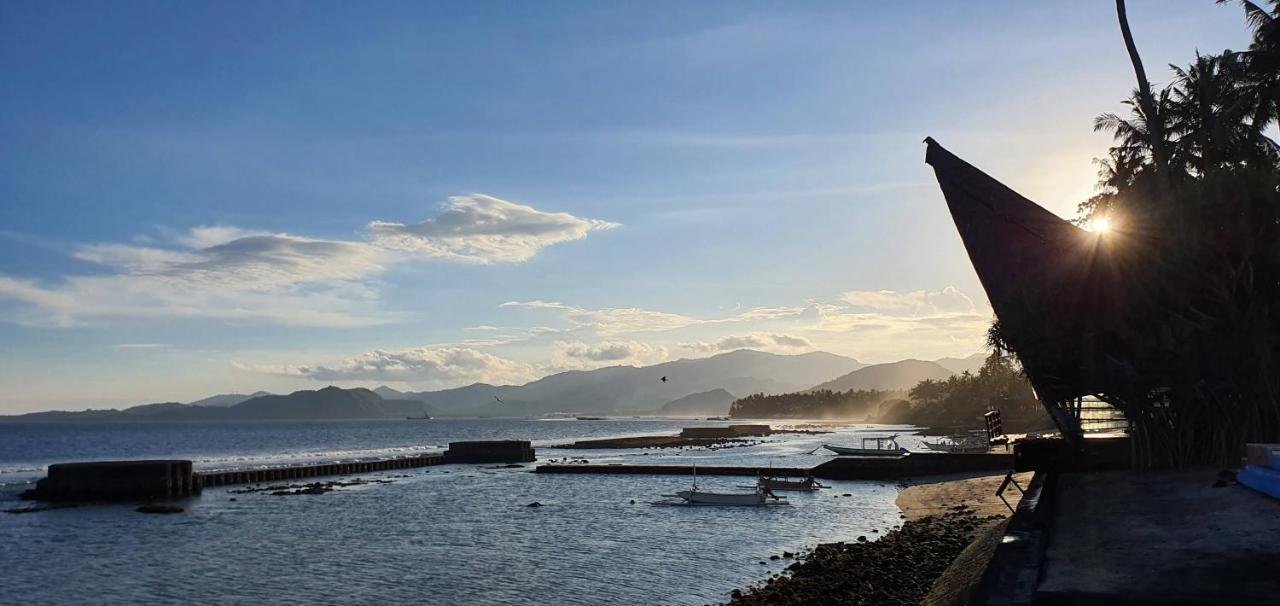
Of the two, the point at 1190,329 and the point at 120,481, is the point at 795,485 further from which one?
the point at 120,481

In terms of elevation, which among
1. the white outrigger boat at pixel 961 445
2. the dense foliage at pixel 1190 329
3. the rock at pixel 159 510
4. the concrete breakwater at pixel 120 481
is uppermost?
the dense foliage at pixel 1190 329

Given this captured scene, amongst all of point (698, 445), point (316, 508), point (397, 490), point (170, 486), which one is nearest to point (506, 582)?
point (316, 508)

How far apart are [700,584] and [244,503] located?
4807 cm

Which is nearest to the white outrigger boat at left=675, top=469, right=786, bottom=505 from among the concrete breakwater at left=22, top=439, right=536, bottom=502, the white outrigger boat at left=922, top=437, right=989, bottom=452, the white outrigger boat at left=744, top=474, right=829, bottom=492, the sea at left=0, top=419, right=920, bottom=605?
the sea at left=0, top=419, right=920, bottom=605

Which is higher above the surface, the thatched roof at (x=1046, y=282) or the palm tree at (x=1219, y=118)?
the palm tree at (x=1219, y=118)

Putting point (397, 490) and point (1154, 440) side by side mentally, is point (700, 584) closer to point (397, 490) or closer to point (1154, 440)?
point (1154, 440)

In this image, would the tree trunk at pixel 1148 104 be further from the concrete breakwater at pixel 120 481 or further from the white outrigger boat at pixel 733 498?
the concrete breakwater at pixel 120 481

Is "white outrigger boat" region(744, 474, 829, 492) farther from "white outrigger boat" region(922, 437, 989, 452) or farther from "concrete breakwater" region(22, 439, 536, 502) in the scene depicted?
"concrete breakwater" region(22, 439, 536, 502)

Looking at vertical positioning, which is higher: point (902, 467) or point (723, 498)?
point (723, 498)

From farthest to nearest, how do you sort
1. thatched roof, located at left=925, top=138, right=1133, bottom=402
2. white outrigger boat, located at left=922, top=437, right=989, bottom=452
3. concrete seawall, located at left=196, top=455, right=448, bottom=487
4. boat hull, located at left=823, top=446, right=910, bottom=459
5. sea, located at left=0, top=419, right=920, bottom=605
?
white outrigger boat, located at left=922, top=437, right=989, bottom=452 → boat hull, located at left=823, top=446, right=910, bottom=459 → concrete seawall, located at left=196, top=455, right=448, bottom=487 → sea, located at left=0, top=419, right=920, bottom=605 → thatched roof, located at left=925, top=138, right=1133, bottom=402

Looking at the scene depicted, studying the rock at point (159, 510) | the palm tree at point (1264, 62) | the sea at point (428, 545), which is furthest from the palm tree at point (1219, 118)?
the rock at point (159, 510)

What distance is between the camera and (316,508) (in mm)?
61562

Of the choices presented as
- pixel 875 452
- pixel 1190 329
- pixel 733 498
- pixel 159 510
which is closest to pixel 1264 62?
pixel 1190 329

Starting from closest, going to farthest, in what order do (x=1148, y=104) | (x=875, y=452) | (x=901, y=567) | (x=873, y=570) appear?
(x=873, y=570), (x=901, y=567), (x=1148, y=104), (x=875, y=452)
